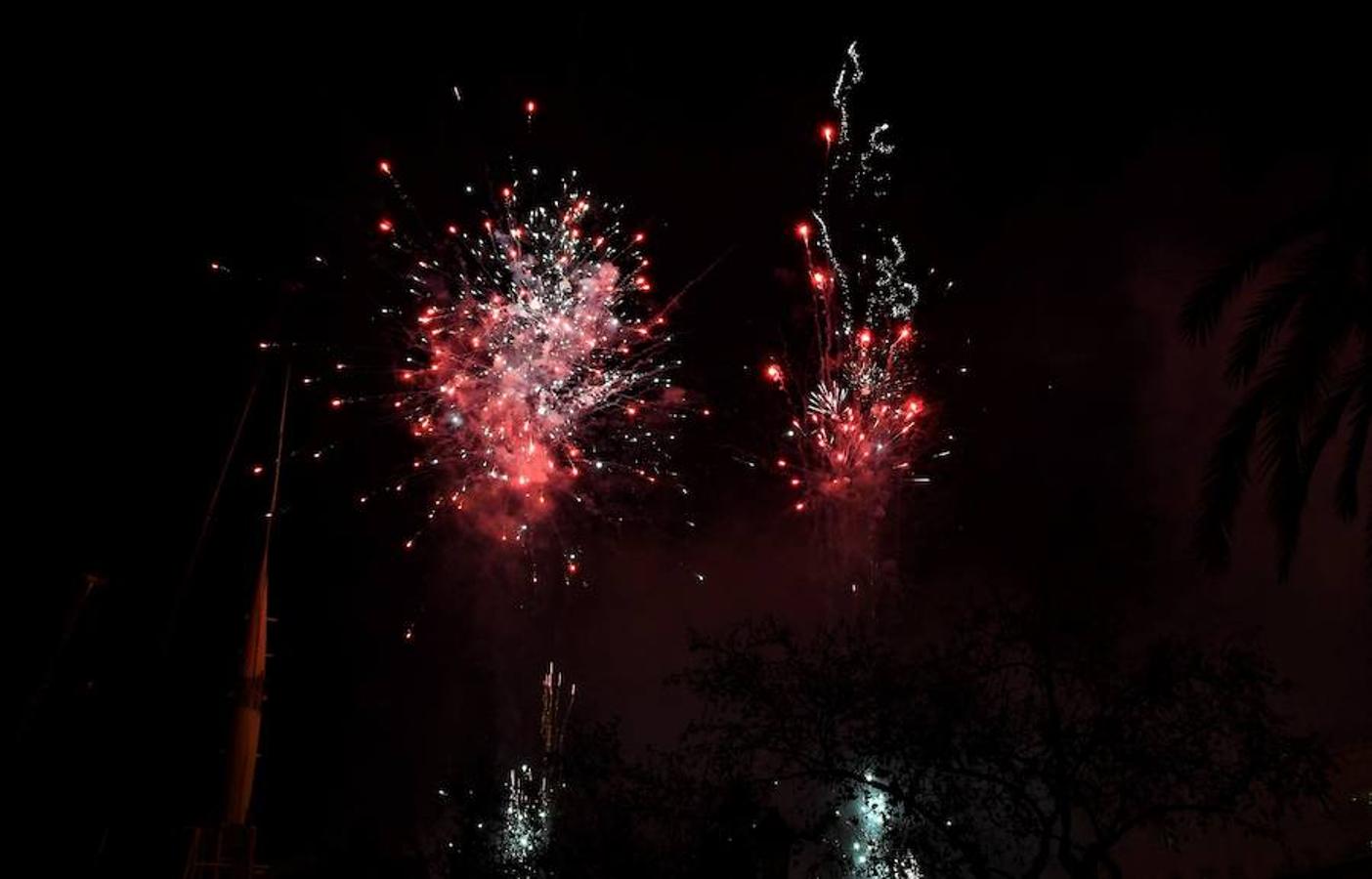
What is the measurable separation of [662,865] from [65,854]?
8934mm

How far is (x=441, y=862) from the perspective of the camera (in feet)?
90.9

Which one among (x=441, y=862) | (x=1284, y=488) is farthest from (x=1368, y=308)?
(x=441, y=862)

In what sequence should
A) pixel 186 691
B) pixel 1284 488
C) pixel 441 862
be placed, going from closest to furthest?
pixel 1284 488, pixel 186 691, pixel 441 862

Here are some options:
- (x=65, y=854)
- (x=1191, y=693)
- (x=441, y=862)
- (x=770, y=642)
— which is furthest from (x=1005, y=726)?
(x=441, y=862)

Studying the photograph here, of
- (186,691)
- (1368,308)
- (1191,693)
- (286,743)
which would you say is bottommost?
(1191,693)

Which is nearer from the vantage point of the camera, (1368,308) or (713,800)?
(1368,308)

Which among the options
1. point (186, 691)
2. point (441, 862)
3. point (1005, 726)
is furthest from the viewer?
point (441, 862)

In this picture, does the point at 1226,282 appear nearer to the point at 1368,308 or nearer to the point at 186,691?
the point at 1368,308

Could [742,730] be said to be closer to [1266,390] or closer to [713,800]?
[713,800]

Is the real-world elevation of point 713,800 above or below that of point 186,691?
below

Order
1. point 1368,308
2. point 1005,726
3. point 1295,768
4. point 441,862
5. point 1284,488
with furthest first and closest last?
point 441,862, point 1005,726, point 1295,768, point 1284,488, point 1368,308

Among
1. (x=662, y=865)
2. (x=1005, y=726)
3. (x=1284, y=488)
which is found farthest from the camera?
(x=662, y=865)

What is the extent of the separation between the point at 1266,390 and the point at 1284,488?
112 cm

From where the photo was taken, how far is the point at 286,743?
28.3 metres
